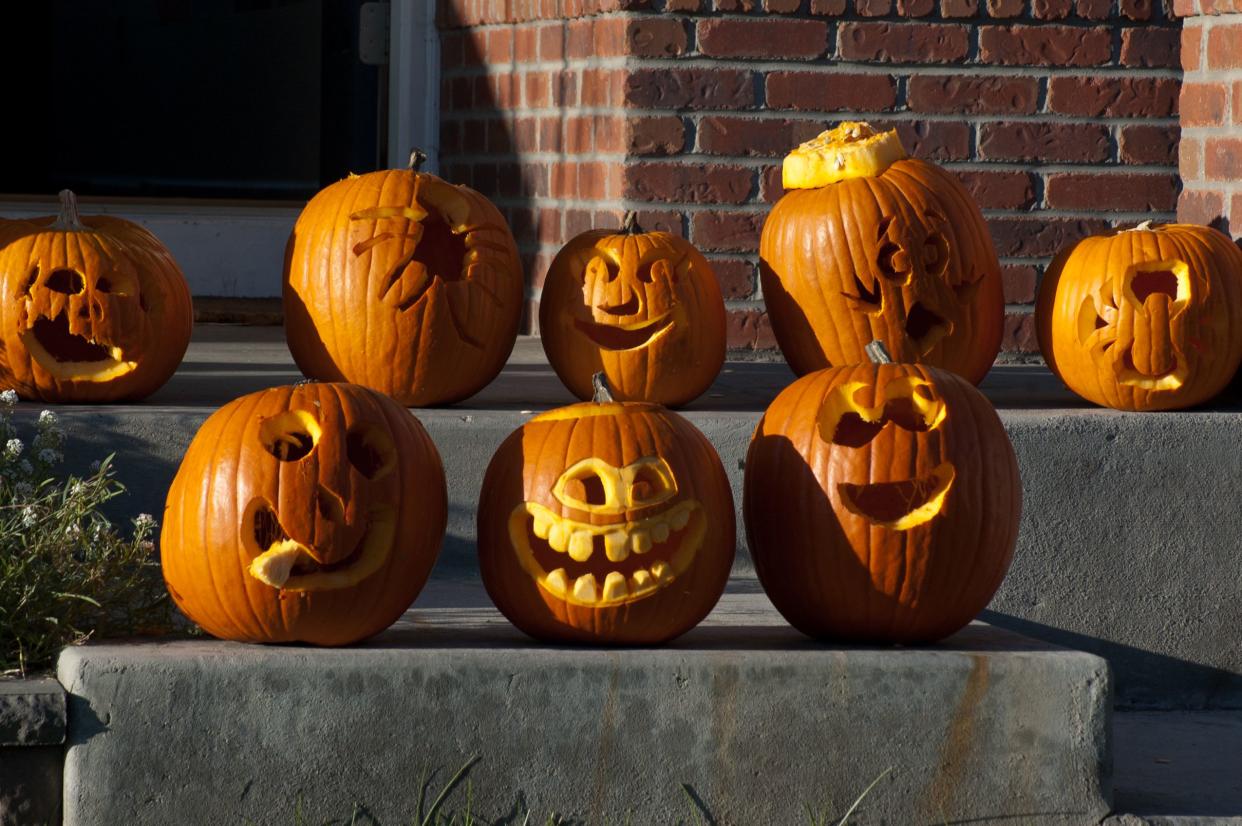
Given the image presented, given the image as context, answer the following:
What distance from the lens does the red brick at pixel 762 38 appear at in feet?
16.0

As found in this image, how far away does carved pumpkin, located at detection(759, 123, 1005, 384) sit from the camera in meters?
3.69

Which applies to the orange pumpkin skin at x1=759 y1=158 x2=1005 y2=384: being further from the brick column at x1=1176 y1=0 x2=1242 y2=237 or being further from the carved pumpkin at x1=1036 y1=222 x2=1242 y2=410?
the brick column at x1=1176 y1=0 x2=1242 y2=237

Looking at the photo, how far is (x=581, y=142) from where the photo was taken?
202 inches

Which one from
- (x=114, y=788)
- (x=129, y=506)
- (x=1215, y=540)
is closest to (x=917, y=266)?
(x=1215, y=540)

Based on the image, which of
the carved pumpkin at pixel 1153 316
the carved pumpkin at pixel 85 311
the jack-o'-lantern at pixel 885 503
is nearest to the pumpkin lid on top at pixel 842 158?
the carved pumpkin at pixel 1153 316

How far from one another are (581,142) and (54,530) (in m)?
2.42

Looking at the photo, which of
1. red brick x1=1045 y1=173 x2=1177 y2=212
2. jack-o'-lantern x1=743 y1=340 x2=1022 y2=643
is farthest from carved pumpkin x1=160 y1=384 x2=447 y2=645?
red brick x1=1045 y1=173 x2=1177 y2=212

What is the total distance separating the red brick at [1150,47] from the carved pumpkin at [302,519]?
119 inches

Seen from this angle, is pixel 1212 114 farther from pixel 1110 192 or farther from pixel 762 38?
pixel 762 38

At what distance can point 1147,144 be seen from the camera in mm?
5172

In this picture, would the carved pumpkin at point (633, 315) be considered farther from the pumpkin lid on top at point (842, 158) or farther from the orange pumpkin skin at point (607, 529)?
the orange pumpkin skin at point (607, 529)

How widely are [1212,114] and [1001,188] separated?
937mm

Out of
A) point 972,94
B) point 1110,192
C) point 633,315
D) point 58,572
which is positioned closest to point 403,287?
point 633,315

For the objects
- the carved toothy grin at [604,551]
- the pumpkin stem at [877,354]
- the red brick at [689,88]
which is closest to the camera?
the carved toothy grin at [604,551]
